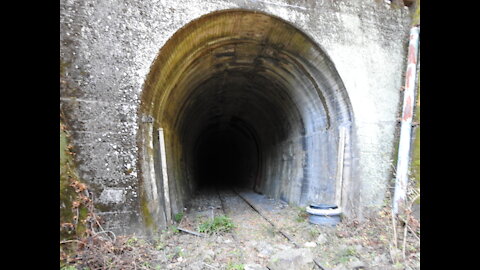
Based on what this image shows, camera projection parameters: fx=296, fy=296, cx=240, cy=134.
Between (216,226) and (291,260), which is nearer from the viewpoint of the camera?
(291,260)

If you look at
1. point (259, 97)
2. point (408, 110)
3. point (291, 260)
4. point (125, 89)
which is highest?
point (259, 97)

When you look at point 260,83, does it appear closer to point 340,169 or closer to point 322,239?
point 340,169

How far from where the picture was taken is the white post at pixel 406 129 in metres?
6.55

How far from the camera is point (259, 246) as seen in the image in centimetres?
572

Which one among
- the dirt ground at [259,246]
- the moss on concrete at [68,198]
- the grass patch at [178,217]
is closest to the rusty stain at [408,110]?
the dirt ground at [259,246]

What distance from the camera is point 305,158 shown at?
9.23m

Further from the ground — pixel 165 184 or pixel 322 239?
pixel 165 184

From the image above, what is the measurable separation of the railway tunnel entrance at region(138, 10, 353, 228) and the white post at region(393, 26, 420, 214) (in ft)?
3.61

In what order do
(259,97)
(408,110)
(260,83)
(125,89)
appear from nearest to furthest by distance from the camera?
1. (125,89)
2. (408,110)
3. (260,83)
4. (259,97)

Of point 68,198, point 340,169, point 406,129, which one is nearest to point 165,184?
point 68,198

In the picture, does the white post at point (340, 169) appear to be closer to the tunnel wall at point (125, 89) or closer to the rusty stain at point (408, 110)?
the tunnel wall at point (125, 89)

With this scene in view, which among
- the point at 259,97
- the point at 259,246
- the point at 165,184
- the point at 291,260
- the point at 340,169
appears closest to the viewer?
the point at 291,260

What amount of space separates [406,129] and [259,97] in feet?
17.8

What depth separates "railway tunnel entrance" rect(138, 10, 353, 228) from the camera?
6094mm
